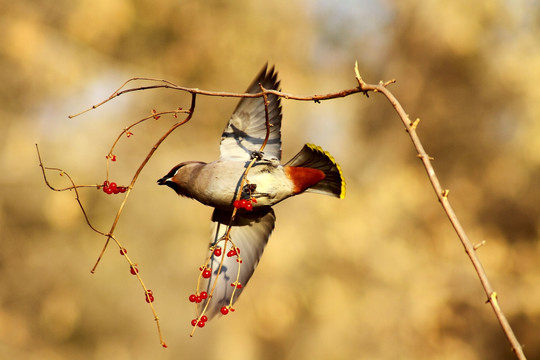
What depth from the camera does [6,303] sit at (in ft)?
35.6

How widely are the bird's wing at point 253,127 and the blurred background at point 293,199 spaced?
20.7 feet

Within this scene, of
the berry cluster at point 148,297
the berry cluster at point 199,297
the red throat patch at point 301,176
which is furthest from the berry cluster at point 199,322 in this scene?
the red throat patch at point 301,176

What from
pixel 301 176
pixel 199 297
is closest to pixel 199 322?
pixel 199 297

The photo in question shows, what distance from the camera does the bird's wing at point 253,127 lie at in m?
3.55

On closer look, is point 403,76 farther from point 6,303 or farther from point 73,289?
point 6,303

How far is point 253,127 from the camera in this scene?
365 cm

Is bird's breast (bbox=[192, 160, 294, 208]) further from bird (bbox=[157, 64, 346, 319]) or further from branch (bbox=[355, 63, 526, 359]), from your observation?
branch (bbox=[355, 63, 526, 359])

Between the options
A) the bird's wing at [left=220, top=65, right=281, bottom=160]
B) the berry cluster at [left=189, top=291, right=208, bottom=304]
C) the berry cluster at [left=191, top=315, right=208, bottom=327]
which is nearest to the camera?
the berry cluster at [left=191, top=315, right=208, bottom=327]

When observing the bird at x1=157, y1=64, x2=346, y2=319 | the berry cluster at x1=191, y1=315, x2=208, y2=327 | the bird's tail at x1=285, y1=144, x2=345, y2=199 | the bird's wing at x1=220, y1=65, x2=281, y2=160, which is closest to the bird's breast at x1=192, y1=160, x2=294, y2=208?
the bird at x1=157, y1=64, x2=346, y2=319

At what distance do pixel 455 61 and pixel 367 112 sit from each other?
1.91 m

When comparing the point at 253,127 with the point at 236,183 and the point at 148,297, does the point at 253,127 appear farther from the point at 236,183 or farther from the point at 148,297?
the point at 148,297

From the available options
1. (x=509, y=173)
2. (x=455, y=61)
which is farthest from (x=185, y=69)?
(x=509, y=173)

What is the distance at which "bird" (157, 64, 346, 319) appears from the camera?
3.06 metres

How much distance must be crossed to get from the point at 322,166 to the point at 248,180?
2.01ft
